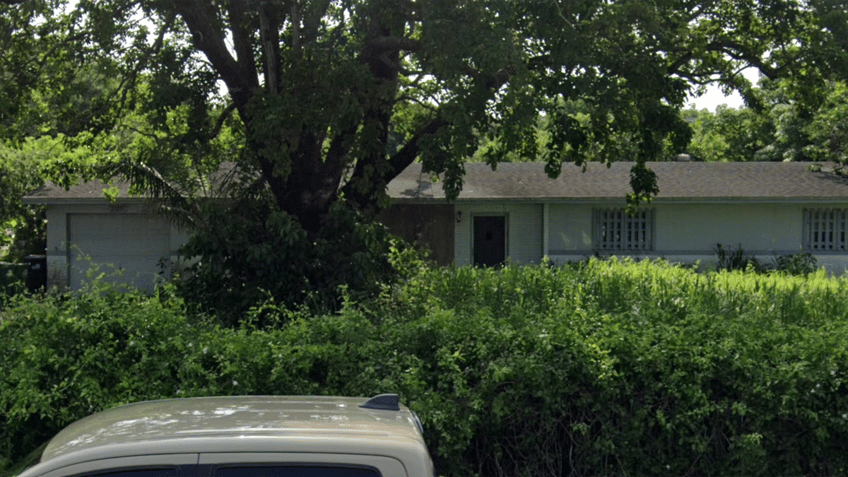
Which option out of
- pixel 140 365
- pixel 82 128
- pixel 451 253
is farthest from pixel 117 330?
pixel 451 253

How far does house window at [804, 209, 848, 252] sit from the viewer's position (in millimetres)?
24531

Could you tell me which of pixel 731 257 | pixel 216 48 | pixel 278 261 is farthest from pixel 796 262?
pixel 216 48

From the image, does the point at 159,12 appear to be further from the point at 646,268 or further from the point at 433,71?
the point at 646,268

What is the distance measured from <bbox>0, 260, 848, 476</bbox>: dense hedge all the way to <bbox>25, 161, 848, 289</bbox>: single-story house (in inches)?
615

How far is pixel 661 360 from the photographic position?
22.1ft

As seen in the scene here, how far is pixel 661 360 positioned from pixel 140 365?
3.81 metres

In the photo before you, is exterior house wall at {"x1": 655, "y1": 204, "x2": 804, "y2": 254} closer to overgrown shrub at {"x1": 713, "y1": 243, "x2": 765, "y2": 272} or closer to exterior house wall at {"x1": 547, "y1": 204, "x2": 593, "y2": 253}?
overgrown shrub at {"x1": 713, "y1": 243, "x2": 765, "y2": 272}

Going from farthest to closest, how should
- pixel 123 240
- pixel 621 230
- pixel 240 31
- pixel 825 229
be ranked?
pixel 825 229 → pixel 621 230 → pixel 123 240 → pixel 240 31

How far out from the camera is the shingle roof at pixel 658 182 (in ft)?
76.7

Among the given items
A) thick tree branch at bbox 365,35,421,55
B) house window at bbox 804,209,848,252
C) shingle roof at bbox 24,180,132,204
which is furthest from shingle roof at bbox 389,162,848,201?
thick tree branch at bbox 365,35,421,55

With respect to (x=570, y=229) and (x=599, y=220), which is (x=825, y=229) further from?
(x=570, y=229)

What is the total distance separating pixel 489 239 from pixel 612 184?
3651mm

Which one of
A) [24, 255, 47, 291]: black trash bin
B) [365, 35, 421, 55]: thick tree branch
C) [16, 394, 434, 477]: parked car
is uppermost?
[365, 35, 421, 55]: thick tree branch

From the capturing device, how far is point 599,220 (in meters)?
24.4
